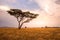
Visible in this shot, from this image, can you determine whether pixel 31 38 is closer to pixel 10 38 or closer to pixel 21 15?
pixel 10 38

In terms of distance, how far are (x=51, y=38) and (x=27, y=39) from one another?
124 cm

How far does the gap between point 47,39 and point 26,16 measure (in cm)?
1259

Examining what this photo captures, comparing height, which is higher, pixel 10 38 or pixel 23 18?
pixel 23 18

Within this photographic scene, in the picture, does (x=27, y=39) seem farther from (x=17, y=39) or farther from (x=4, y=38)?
(x=4, y=38)

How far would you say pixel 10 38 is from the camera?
27.1 ft

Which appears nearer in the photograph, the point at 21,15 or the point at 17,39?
the point at 17,39

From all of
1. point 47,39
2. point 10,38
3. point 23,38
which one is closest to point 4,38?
point 10,38

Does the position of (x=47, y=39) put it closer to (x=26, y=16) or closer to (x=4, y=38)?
(x=4, y=38)

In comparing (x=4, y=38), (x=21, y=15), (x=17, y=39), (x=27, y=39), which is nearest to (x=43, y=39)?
(x=27, y=39)

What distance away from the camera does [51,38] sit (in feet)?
27.5

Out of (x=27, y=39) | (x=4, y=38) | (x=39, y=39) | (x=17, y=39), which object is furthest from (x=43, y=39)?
(x=4, y=38)

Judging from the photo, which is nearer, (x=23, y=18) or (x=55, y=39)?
(x=55, y=39)

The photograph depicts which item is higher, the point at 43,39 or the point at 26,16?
the point at 26,16

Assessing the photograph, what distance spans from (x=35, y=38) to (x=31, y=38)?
0.22m
